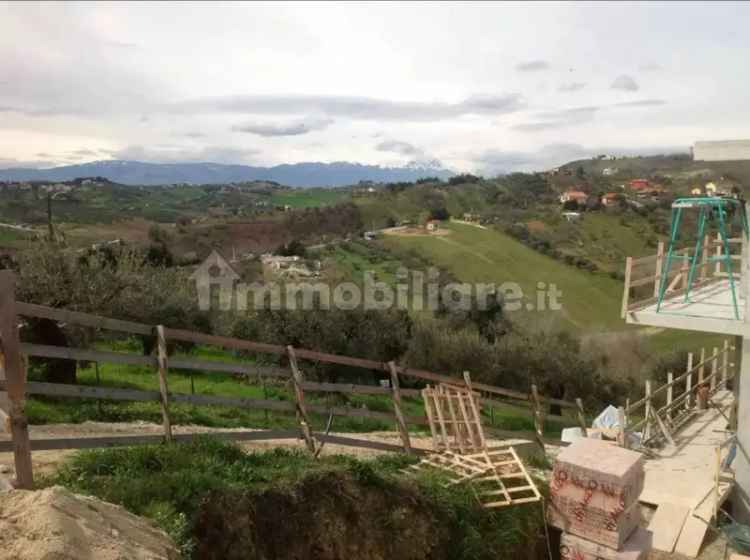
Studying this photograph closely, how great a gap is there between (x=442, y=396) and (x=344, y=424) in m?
5.39

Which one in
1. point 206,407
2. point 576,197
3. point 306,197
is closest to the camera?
point 206,407

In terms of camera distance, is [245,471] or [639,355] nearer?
[245,471]

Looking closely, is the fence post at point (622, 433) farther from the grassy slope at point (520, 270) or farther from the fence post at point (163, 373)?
the grassy slope at point (520, 270)

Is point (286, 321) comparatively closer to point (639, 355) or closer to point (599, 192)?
point (639, 355)

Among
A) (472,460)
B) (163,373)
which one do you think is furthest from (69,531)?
(472,460)

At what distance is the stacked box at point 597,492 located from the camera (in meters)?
4.88

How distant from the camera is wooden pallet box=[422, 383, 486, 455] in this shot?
25.6 ft

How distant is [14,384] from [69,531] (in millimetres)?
1713

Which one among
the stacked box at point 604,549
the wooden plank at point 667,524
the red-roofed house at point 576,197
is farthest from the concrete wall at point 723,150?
the red-roofed house at point 576,197

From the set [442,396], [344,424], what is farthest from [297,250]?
[442,396]

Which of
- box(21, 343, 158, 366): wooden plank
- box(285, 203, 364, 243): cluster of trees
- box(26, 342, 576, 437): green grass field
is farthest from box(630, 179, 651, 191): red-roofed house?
box(21, 343, 158, 366): wooden plank

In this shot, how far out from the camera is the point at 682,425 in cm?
1271

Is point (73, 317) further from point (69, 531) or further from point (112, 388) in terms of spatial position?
point (69, 531)

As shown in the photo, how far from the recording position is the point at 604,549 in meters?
5.03
